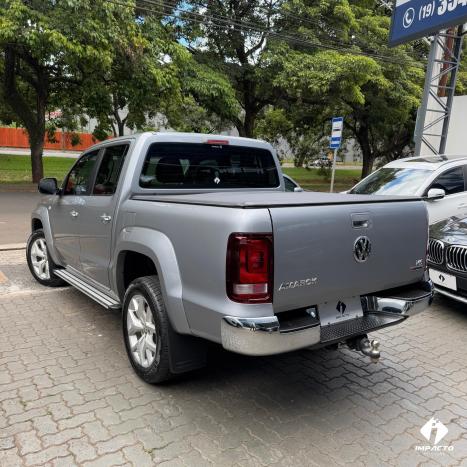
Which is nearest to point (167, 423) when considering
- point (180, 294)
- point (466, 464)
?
point (180, 294)

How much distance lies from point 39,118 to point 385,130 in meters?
15.8

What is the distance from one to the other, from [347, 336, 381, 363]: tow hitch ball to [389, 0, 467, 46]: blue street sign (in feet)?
33.4

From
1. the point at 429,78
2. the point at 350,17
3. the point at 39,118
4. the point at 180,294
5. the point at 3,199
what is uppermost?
the point at 350,17

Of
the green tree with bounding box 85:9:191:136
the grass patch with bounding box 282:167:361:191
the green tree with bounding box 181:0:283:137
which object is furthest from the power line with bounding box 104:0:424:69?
the grass patch with bounding box 282:167:361:191

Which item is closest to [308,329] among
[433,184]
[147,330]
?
[147,330]

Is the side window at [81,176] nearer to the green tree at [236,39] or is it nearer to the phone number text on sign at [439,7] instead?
the phone number text on sign at [439,7]

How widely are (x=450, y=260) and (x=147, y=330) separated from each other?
338cm

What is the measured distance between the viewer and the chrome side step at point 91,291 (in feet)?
12.4

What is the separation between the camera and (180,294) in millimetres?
2875

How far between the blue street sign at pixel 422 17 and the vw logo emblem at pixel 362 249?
9995mm

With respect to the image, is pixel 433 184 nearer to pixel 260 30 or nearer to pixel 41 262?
pixel 41 262

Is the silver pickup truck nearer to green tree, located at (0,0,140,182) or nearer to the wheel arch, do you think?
the wheel arch

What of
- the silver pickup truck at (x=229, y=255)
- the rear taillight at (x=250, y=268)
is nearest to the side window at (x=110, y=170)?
the silver pickup truck at (x=229, y=255)

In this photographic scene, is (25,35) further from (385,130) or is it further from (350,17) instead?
(385,130)
